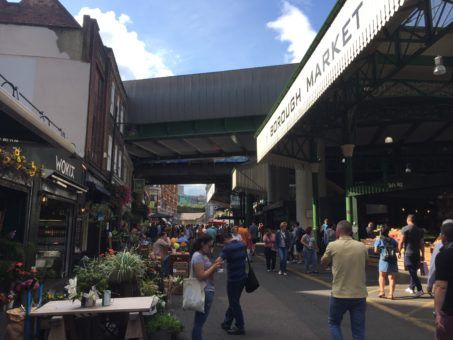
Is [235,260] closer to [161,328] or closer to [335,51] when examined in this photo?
[161,328]

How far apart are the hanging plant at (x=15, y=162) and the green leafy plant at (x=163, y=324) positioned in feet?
15.6

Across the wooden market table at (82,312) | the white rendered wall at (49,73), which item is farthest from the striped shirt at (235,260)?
the white rendered wall at (49,73)

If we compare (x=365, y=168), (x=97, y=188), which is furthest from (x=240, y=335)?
(x=365, y=168)

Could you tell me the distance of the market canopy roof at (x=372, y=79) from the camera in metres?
9.39

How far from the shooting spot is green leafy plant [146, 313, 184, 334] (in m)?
5.90

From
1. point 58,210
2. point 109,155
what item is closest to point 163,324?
point 58,210

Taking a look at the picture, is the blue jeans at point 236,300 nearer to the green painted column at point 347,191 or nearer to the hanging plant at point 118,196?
the green painted column at point 347,191

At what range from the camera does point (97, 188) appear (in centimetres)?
1895

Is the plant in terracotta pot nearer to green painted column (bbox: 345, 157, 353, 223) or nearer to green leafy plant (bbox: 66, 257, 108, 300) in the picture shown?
green leafy plant (bbox: 66, 257, 108, 300)

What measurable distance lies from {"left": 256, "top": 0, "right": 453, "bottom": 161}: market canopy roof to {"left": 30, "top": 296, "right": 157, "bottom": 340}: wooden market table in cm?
618

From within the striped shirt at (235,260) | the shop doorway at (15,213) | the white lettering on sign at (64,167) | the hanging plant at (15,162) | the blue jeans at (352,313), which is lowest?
the blue jeans at (352,313)

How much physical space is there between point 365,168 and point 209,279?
34.2 meters

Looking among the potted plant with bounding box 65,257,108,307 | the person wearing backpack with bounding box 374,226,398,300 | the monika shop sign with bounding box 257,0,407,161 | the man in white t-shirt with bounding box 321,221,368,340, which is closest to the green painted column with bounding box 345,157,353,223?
the monika shop sign with bounding box 257,0,407,161

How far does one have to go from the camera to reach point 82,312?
511cm
